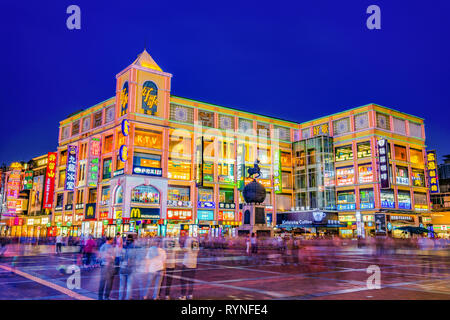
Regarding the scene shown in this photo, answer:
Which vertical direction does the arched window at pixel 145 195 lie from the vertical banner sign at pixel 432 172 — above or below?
below

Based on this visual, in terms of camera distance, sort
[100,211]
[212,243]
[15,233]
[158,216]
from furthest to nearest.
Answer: [15,233] < [100,211] < [158,216] < [212,243]

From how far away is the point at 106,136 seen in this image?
6362cm

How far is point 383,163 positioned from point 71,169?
52.6 metres

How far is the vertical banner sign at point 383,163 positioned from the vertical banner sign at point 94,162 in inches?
1837

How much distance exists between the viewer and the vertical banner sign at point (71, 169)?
209ft

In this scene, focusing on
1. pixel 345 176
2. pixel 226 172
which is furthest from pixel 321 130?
pixel 226 172

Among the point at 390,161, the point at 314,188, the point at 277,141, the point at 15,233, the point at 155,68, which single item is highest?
the point at 155,68

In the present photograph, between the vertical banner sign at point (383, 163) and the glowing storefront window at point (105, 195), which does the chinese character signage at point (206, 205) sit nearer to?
the glowing storefront window at point (105, 195)

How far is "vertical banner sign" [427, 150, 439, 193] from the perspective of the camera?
215 ft

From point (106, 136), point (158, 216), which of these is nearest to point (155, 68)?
point (106, 136)

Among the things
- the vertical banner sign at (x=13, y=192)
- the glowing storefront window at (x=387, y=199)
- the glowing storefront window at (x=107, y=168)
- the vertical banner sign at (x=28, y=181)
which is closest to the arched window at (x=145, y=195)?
the glowing storefront window at (x=107, y=168)

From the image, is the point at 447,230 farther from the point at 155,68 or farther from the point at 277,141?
the point at 155,68

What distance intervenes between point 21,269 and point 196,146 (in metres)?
44.9
